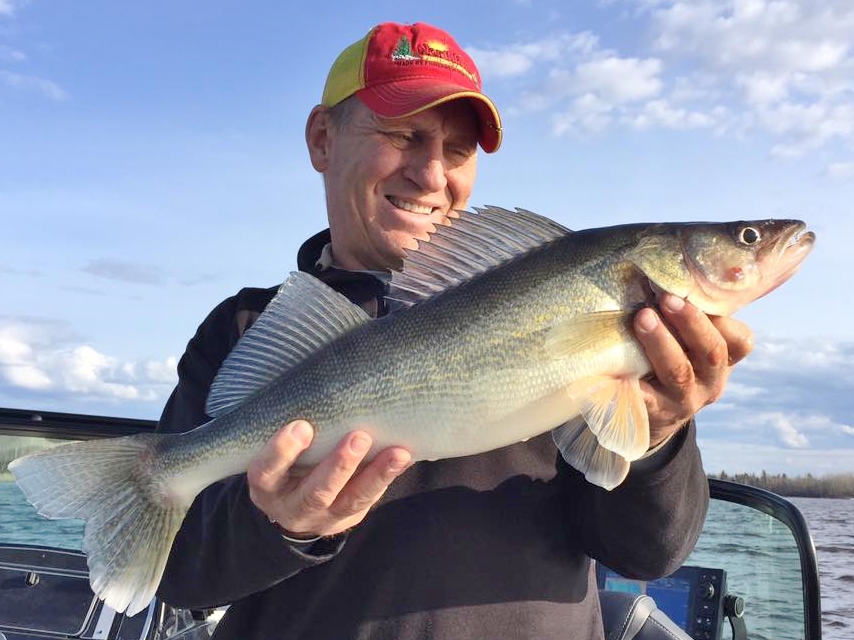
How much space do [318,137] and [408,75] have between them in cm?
67

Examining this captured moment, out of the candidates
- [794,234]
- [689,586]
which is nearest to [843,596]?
[689,586]

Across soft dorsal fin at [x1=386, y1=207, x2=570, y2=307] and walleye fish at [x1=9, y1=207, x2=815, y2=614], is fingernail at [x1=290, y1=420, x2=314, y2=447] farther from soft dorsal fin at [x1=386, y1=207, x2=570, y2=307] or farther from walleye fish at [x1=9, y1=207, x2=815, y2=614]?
soft dorsal fin at [x1=386, y1=207, x2=570, y2=307]

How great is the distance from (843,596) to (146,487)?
Result: 13.0 metres

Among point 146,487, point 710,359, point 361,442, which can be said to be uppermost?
point 710,359

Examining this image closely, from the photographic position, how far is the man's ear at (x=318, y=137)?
389 centimetres

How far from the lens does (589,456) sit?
2.54 m

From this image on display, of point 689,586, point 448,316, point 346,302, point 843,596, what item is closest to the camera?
point 448,316

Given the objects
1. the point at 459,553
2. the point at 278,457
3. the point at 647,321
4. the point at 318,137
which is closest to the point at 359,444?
the point at 278,457

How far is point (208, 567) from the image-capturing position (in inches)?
107

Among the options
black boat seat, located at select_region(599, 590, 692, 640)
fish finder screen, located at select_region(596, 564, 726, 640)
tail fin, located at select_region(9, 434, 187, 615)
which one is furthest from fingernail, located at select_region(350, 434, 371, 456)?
fish finder screen, located at select_region(596, 564, 726, 640)

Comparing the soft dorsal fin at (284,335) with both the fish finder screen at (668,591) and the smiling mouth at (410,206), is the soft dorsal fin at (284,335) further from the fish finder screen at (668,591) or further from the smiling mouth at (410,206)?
the fish finder screen at (668,591)

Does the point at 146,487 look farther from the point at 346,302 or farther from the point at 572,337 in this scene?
the point at 572,337

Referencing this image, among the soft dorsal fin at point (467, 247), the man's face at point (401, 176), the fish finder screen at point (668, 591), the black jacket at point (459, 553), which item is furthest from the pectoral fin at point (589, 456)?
the fish finder screen at point (668, 591)

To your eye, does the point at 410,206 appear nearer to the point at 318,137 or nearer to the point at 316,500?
the point at 318,137
